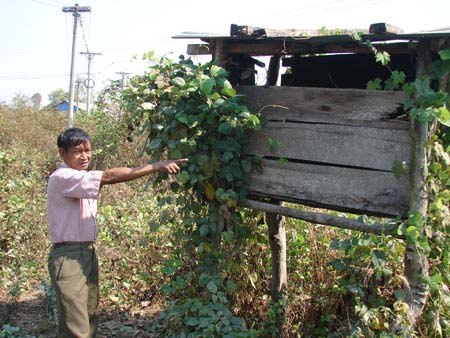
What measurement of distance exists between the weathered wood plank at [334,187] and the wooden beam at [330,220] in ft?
0.24

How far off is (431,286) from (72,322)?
2.42 m

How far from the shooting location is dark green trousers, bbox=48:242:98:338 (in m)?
3.62

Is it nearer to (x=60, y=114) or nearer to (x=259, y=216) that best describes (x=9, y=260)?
(x=259, y=216)

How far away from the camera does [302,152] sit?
11.7ft

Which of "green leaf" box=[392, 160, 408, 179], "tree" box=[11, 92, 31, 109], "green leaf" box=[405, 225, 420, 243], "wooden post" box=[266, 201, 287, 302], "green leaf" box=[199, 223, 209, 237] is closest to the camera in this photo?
"green leaf" box=[405, 225, 420, 243]

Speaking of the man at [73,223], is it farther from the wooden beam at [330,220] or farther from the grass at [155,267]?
the wooden beam at [330,220]

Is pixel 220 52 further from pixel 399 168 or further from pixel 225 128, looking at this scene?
pixel 399 168

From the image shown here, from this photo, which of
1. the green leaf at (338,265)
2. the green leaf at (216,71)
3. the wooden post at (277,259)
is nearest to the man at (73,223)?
the green leaf at (216,71)

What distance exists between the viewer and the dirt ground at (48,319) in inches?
188

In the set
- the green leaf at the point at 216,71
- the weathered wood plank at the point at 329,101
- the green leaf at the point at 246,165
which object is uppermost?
the green leaf at the point at 216,71

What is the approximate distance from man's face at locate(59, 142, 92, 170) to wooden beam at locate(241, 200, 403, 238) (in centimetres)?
120

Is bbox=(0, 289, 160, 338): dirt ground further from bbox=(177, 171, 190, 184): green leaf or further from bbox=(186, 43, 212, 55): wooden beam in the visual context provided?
bbox=(186, 43, 212, 55): wooden beam

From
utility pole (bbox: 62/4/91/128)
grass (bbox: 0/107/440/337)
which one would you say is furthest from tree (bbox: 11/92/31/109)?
grass (bbox: 0/107/440/337)

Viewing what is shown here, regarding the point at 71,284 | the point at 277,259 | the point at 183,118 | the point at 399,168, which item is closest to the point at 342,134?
the point at 399,168
